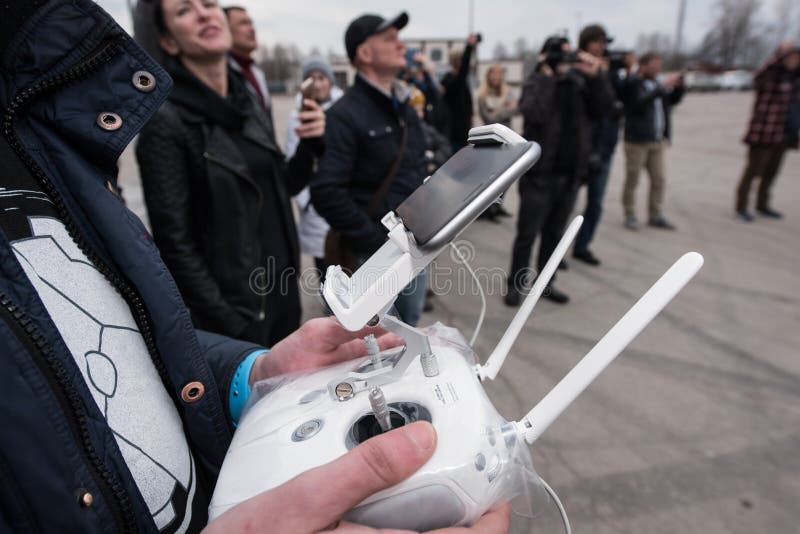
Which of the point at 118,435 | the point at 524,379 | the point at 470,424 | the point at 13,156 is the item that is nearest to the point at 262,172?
the point at 13,156

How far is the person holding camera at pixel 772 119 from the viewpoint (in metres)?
4.70

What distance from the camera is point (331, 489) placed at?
531 millimetres

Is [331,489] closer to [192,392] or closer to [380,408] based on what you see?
[380,408]

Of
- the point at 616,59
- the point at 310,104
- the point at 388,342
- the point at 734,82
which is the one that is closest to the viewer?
the point at 388,342

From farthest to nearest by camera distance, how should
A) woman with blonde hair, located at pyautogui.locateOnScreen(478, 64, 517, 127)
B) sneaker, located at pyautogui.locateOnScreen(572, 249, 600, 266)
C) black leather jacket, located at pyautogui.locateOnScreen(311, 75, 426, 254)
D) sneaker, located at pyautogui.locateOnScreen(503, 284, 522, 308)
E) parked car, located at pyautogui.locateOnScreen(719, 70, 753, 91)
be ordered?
parked car, located at pyautogui.locateOnScreen(719, 70, 753, 91) → woman with blonde hair, located at pyautogui.locateOnScreen(478, 64, 517, 127) → sneaker, located at pyautogui.locateOnScreen(572, 249, 600, 266) → sneaker, located at pyautogui.locateOnScreen(503, 284, 522, 308) → black leather jacket, located at pyautogui.locateOnScreen(311, 75, 426, 254)

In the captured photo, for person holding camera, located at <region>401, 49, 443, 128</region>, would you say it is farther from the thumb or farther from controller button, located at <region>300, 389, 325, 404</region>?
the thumb

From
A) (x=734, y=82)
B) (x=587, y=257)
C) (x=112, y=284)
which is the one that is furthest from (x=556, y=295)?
(x=734, y=82)

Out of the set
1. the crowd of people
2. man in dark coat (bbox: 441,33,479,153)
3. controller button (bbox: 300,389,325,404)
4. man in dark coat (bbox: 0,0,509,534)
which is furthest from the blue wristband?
man in dark coat (bbox: 441,33,479,153)

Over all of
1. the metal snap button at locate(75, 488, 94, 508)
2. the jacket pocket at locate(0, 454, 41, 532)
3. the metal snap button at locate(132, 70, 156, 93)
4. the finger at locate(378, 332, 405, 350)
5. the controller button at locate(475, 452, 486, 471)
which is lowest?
the finger at locate(378, 332, 405, 350)

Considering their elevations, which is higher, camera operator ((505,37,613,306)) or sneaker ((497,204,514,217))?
camera operator ((505,37,613,306))

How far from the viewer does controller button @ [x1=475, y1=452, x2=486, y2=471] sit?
0.60 m

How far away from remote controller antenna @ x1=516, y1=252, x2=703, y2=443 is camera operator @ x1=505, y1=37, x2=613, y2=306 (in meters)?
2.49

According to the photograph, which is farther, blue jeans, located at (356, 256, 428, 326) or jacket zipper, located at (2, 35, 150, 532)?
blue jeans, located at (356, 256, 428, 326)

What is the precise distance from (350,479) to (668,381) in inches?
97.9
